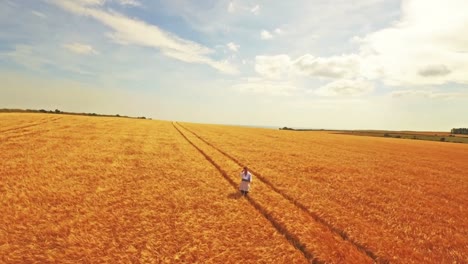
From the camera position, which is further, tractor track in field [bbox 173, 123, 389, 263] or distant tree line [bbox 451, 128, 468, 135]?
distant tree line [bbox 451, 128, 468, 135]

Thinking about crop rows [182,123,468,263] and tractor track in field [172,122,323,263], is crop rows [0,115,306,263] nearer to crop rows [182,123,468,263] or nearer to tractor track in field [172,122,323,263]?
tractor track in field [172,122,323,263]

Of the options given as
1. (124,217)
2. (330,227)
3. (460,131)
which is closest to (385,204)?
(330,227)

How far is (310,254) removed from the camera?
8.42 m

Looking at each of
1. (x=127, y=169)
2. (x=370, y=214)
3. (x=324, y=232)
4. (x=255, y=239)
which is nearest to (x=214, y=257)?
(x=255, y=239)

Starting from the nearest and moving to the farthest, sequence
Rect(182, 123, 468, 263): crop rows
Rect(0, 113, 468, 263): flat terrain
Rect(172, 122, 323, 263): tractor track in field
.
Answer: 1. Rect(0, 113, 468, 263): flat terrain
2. Rect(172, 122, 323, 263): tractor track in field
3. Rect(182, 123, 468, 263): crop rows

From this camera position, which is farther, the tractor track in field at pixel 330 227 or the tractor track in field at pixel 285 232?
the tractor track in field at pixel 330 227

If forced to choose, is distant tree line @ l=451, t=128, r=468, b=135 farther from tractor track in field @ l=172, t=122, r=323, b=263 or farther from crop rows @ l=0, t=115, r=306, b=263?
tractor track in field @ l=172, t=122, r=323, b=263

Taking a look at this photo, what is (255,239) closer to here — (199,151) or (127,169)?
(127,169)

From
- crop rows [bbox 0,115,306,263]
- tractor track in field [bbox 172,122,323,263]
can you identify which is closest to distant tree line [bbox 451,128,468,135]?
crop rows [bbox 0,115,306,263]

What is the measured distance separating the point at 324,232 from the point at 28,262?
783cm

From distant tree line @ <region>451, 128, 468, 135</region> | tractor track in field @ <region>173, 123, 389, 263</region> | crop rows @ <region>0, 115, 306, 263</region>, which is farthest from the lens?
distant tree line @ <region>451, 128, 468, 135</region>

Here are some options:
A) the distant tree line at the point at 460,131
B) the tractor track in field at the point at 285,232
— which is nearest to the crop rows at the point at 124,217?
the tractor track in field at the point at 285,232

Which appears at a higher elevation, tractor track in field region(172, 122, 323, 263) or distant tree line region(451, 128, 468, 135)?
distant tree line region(451, 128, 468, 135)

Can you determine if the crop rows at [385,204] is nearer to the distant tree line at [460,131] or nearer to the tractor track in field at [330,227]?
the tractor track in field at [330,227]
